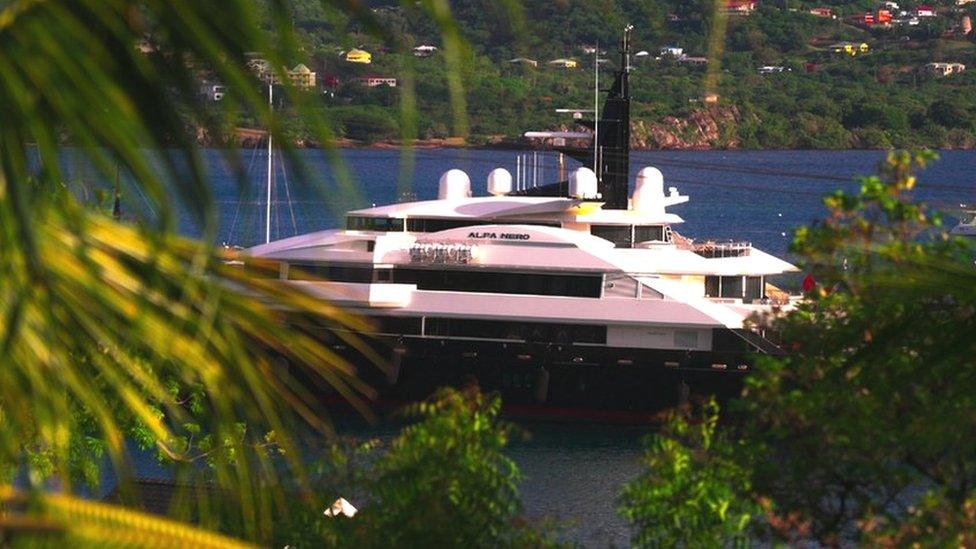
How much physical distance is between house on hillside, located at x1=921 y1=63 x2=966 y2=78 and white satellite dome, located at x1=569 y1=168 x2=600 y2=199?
71.6 meters

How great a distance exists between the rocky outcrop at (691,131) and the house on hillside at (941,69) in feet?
38.7

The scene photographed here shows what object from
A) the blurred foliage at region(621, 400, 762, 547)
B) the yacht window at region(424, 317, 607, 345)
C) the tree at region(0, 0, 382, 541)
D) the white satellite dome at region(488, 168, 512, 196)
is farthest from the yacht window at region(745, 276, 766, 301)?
the tree at region(0, 0, 382, 541)

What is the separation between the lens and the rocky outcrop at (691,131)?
110 m

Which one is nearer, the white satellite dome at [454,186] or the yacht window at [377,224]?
the yacht window at [377,224]

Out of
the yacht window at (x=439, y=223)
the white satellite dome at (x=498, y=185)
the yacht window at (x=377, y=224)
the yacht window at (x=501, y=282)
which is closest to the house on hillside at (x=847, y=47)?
the yacht window at (x=501, y=282)

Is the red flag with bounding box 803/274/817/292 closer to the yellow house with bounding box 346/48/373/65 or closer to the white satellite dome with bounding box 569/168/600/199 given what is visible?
the white satellite dome with bounding box 569/168/600/199

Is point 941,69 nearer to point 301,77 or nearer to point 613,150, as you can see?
point 613,150

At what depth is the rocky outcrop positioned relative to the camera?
110 metres

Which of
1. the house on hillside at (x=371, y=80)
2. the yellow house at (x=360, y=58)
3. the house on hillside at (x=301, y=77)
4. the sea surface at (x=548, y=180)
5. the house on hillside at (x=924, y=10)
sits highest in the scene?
the house on hillside at (x=924, y=10)

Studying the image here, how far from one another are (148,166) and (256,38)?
0.20 metres

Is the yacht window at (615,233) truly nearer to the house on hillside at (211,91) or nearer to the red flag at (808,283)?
the red flag at (808,283)

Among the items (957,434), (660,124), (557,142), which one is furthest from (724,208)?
(957,434)

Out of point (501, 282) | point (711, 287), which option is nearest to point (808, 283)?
point (711, 287)

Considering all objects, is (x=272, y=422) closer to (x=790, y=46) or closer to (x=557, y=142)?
(x=790, y=46)
